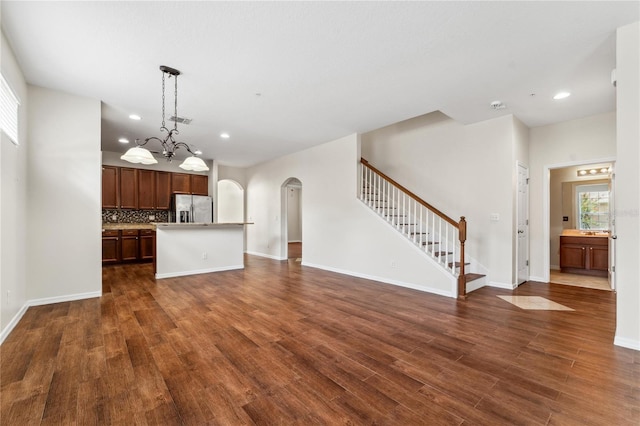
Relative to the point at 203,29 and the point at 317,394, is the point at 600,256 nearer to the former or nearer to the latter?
the point at 317,394

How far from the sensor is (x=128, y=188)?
7098 millimetres

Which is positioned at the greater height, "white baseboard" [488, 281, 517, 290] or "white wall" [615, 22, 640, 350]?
"white wall" [615, 22, 640, 350]

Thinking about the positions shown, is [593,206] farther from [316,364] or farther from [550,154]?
[316,364]

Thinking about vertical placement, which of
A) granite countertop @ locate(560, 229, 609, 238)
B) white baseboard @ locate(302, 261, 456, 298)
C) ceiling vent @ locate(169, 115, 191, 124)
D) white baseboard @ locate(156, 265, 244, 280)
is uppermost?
ceiling vent @ locate(169, 115, 191, 124)

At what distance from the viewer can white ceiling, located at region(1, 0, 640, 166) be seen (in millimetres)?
2275

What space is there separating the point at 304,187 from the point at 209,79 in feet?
12.6

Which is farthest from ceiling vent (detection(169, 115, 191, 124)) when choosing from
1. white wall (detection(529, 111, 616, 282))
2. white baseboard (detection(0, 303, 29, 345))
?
white wall (detection(529, 111, 616, 282))

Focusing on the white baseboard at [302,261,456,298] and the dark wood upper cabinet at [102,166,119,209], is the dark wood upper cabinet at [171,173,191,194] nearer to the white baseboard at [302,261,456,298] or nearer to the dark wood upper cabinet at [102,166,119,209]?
the dark wood upper cabinet at [102,166,119,209]

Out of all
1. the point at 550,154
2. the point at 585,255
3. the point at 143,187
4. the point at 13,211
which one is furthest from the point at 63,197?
the point at 585,255

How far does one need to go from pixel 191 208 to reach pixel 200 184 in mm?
812

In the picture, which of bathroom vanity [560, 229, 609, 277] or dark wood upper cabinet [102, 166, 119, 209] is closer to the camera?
bathroom vanity [560, 229, 609, 277]

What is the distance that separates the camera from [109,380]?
6.56 ft

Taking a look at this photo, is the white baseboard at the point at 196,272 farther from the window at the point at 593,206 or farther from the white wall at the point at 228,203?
the window at the point at 593,206

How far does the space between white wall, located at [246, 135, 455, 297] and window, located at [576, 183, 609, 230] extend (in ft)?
14.6
